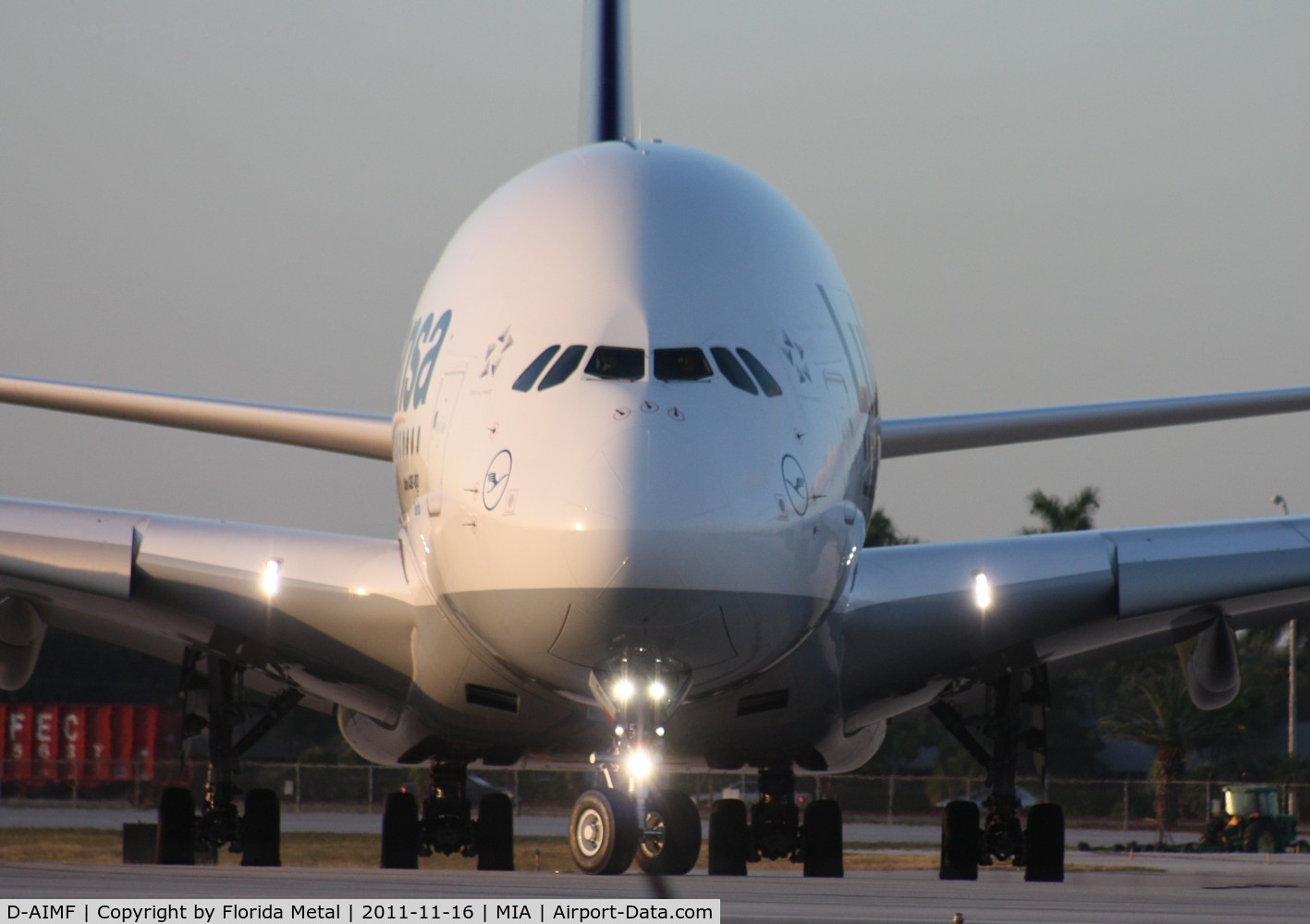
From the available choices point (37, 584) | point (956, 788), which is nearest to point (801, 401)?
point (37, 584)

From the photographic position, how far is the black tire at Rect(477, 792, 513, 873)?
20.2 m

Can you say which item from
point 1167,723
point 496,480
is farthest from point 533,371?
point 1167,723

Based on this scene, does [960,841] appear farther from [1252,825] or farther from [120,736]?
[120,736]

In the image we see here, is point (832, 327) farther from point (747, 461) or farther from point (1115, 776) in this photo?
point (1115, 776)

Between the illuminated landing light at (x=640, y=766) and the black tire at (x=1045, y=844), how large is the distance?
6.43 m

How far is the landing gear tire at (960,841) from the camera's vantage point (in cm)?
Answer: 1872

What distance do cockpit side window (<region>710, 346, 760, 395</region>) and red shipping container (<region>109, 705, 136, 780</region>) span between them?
43.6 meters

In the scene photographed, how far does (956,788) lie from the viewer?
50.5 metres

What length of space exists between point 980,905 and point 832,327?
421 cm

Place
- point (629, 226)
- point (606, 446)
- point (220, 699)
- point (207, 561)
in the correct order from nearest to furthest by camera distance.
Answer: point (606, 446)
point (629, 226)
point (207, 561)
point (220, 699)

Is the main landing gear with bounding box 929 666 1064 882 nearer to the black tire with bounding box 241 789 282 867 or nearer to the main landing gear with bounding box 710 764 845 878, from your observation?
the main landing gear with bounding box 710 764 845 878

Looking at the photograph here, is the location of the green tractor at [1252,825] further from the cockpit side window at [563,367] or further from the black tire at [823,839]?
the cockpit side window at [563,367]

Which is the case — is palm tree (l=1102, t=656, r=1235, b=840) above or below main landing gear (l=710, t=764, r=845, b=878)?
above

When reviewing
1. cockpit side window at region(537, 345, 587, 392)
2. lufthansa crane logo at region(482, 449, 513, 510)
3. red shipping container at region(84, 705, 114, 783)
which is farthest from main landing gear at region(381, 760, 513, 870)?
red shipping container at region(84, 705, 114, 783)
